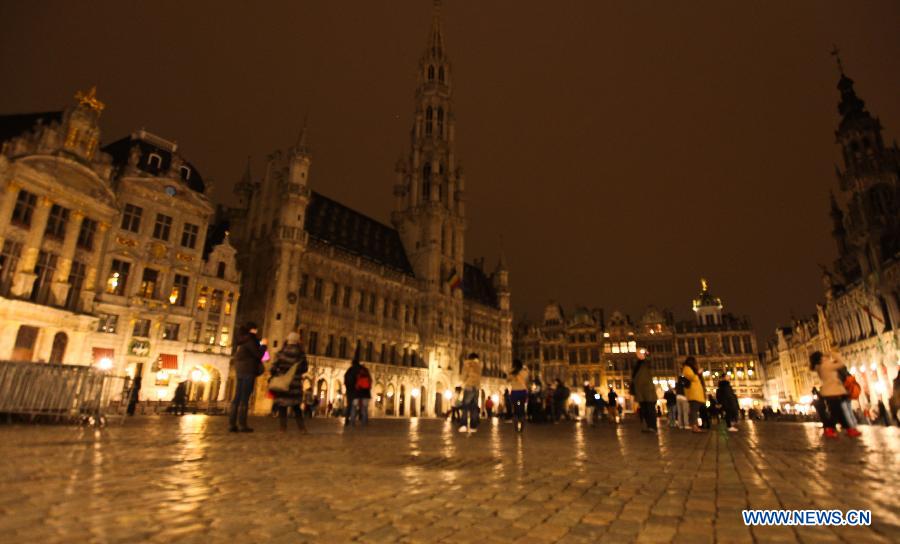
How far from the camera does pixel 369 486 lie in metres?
4.61

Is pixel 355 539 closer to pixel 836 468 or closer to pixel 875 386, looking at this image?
pixel 836 468

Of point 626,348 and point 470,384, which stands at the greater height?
point 626,348

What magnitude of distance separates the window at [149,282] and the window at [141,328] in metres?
1.71

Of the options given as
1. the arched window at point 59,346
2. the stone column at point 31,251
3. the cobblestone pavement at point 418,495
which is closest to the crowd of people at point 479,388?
the cobblestone pavement at point 418,495

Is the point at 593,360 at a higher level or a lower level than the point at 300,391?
higher

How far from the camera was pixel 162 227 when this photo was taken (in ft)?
108

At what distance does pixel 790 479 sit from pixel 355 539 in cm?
476

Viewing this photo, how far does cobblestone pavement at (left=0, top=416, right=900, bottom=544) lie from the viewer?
299 cm

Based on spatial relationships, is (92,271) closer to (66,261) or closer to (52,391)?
(66,261)

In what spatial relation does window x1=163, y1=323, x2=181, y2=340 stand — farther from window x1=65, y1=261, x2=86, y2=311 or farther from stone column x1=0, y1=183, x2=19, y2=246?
stone column x1=0, y1=183, x2=19, y2=246

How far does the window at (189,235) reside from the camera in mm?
34094

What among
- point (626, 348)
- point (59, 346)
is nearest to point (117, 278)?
point (59, 346)

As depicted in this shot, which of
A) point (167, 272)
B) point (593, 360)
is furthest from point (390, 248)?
point (593, 360)

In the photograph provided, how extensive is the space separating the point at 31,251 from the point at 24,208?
2340 millimetres
